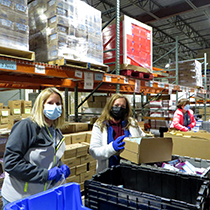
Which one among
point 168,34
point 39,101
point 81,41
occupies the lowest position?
point 39,101

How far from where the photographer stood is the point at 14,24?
2061 mm

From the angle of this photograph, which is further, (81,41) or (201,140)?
(81,41)

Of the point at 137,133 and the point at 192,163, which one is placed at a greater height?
the point at 137,133

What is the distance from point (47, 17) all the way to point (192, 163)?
2466mm

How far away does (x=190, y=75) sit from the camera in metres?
7.34

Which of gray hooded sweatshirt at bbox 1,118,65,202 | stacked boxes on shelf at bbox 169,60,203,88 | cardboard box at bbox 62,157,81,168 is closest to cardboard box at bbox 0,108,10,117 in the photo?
cardboard box at bbox 62,157,81,168

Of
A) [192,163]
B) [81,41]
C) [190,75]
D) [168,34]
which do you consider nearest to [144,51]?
[81,41]

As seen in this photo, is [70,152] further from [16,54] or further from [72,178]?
[16,54]

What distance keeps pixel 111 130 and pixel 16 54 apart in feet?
4.60

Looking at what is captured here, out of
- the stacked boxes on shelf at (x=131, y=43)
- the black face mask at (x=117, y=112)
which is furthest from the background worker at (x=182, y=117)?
the black face mask at (x=117, y=112)

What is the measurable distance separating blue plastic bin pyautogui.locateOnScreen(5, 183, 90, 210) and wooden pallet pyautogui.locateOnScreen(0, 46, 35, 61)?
1506mm

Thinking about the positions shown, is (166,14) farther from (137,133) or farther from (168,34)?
(137,133)

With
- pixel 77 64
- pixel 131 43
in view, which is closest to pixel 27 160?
pixel 77 64

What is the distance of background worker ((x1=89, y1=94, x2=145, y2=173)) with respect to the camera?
2.17 m
